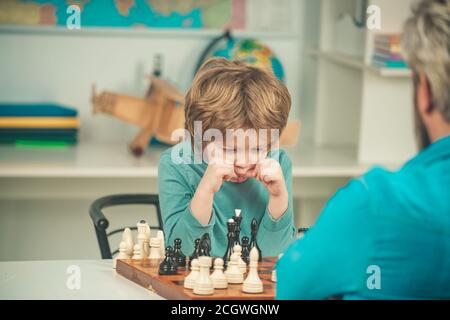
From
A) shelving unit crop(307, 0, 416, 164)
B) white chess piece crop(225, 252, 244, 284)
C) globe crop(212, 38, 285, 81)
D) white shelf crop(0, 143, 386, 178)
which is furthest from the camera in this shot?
globe crop(212, 38, 285, 81)

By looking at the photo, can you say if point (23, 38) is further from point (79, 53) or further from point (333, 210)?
point (333, 210)

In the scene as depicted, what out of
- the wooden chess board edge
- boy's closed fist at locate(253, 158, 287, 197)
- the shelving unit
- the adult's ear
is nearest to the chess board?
the wooden chess board edge

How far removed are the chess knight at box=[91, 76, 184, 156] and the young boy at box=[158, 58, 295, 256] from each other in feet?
4.41

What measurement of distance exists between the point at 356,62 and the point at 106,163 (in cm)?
96

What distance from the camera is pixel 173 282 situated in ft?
4.81

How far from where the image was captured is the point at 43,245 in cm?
348

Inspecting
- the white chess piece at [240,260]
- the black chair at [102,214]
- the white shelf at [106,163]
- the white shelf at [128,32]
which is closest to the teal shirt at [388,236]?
the white chess piece at [240,260]

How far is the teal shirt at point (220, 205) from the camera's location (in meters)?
1.70

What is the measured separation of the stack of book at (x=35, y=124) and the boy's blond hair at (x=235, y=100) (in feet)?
5.33

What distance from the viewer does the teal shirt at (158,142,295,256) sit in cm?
170

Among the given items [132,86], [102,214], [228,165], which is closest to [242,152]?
[228,165]

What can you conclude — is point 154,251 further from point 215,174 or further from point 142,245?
point 215,174

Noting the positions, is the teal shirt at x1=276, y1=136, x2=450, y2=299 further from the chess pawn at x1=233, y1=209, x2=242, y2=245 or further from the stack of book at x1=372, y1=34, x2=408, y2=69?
the stack of book at x1=372, y1=34, x2=408, y2=69

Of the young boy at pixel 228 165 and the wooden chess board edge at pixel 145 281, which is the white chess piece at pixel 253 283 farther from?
the young boy at pixel 228 165
